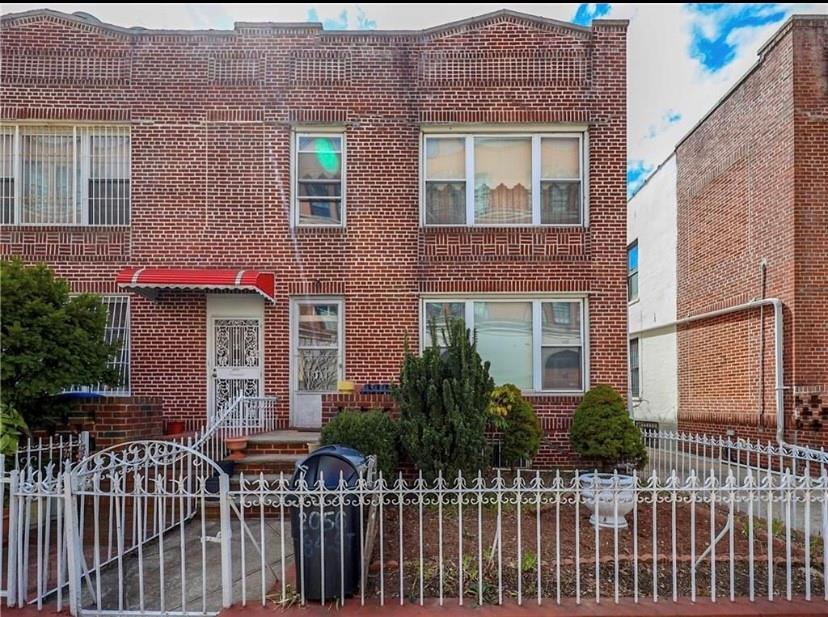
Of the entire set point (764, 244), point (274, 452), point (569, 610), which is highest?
point (764, 244)

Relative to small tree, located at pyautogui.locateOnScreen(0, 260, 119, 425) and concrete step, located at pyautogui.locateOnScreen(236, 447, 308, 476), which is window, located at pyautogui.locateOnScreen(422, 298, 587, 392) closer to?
concrete step, located at pyautogui.locateOnScreen(236, 447, 308, 476)

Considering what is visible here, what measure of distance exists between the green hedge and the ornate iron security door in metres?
3.38

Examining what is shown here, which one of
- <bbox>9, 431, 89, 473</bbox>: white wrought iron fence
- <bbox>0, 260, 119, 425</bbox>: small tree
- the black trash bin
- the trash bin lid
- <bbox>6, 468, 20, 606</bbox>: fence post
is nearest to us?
the black trash bin

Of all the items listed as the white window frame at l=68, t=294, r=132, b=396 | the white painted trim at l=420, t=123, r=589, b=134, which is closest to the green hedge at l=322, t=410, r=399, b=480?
the white window frame at l=68, t=294, r=132, b=396

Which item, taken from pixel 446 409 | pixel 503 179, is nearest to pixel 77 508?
pixel 446 409

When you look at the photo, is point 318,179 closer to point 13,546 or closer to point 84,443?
point 84,443

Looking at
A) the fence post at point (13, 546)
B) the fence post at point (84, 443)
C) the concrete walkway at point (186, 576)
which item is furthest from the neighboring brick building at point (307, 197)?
the fence post at point (13, 546)

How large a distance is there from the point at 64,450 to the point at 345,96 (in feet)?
23.4

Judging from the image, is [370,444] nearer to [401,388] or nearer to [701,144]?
[401,388]

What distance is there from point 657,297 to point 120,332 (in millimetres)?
13699

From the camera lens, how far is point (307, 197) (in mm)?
9344

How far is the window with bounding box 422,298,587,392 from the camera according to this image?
363 inches

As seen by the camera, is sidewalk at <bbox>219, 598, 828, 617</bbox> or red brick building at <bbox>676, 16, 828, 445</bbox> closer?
sidewalk at <bbox>219, 598, 828, 617</bbox>

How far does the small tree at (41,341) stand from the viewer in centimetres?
636
